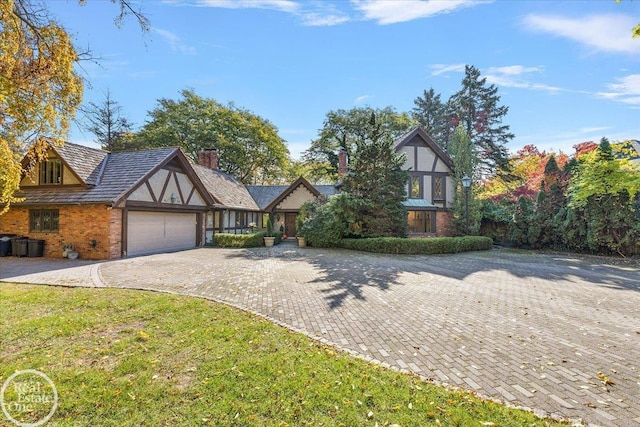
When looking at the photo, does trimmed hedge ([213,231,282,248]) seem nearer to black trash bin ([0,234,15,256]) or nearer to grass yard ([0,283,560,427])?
black trash bin ([0,234,15,256])

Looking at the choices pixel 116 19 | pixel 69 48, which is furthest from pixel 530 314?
pixel 69 48

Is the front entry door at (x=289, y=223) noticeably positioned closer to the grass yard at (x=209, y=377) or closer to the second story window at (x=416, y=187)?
the second story window at (x=416, y=187)

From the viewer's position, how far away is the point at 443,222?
22.9 m

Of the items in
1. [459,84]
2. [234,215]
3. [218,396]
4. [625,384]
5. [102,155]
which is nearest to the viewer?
[218,396]

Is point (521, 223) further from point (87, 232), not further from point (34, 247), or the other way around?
point (34, 247)

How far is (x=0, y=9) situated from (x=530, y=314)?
11075 mm

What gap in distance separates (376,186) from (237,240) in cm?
910

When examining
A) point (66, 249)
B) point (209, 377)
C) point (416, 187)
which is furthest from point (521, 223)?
point (66, 249)

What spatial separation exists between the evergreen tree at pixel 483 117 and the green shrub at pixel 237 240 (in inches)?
1145

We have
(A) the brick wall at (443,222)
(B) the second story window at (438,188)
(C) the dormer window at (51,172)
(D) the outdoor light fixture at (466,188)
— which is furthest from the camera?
(B) the second story window at (438,188)

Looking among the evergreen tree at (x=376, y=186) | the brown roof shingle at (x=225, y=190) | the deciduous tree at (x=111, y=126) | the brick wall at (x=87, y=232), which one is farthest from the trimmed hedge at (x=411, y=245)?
the deciduous tree at (x=111, y=126)

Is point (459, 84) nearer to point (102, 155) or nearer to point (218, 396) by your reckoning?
point (102, 155)

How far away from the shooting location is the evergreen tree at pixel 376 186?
675 inches

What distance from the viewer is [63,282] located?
26.8 ft
